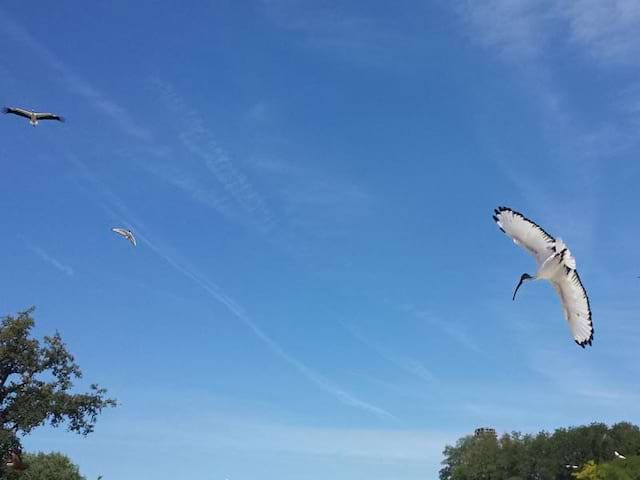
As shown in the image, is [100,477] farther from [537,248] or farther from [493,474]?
[537,248]

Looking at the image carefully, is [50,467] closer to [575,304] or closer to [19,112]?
[19,112]

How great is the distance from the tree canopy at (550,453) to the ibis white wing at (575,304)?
48630 millimetres

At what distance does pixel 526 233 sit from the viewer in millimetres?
18938

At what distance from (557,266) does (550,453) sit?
71.6m

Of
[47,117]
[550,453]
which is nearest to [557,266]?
[47,117]

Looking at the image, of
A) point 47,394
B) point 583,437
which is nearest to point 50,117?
point 47,394

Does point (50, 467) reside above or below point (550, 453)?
below

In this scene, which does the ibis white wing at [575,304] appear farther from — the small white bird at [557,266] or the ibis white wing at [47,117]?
the ibis white wing at [47,117]

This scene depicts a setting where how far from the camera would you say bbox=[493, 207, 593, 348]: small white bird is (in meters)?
18.3

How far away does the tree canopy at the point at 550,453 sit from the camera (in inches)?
3002

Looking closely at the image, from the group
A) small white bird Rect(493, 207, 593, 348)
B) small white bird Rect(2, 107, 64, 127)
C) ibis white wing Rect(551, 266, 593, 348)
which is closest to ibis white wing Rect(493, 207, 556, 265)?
small white bird Rect(493, 207, 593, 348)

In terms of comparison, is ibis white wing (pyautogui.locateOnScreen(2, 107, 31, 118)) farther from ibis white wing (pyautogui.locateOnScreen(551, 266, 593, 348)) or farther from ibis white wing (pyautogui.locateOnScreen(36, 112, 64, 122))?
ibis white wing (pyautogui.locateOnScreen(551, 266, 593, 348))

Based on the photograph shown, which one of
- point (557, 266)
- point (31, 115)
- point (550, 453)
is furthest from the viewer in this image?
point (550, 453)

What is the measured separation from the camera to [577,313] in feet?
62.6
